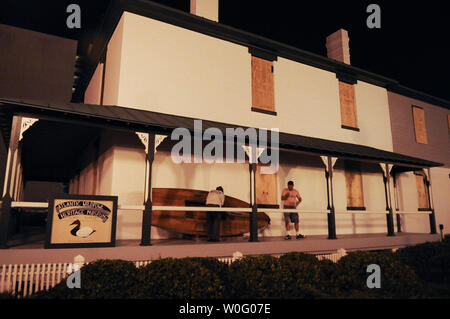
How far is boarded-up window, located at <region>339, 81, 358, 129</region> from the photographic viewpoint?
16.4 meters

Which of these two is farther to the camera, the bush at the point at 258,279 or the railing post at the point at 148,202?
the railing post at the point at 148,202

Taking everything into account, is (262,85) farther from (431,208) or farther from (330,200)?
(431,208)

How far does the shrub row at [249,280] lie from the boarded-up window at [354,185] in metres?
8.89

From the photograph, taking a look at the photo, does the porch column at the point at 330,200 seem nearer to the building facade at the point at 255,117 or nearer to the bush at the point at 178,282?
the building facade at the point at 255,117

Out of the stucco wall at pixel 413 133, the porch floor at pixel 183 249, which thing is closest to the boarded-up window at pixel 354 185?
the porch floor at pixel 183 249

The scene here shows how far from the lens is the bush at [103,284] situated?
561 cm

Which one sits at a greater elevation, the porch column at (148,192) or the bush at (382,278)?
the porch column at (148,192)

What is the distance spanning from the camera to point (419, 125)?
19.6 metres

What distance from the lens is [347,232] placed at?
51.0 feet

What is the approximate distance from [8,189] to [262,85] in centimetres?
985

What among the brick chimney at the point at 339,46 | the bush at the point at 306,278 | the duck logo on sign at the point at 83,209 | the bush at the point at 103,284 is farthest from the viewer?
the brick chimney at the point at 339,46
